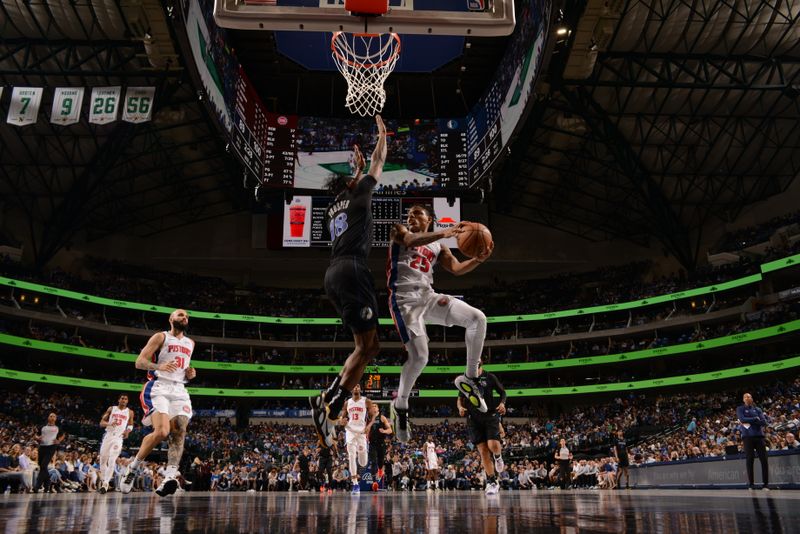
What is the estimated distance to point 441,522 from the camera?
355 centimetres

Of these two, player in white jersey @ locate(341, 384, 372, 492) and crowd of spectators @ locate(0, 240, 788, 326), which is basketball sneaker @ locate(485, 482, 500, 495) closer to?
player in white jersey @ locate(341, 384, 372, 492)

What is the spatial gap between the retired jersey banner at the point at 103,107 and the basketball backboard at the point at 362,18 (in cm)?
1483

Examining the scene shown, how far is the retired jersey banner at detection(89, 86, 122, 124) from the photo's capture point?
20.3 m

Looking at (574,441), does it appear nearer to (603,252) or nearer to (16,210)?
(603,252)

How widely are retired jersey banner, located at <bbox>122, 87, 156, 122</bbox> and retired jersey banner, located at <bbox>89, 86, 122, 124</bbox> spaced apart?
37.6 inches

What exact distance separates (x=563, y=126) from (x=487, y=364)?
15.8 metres

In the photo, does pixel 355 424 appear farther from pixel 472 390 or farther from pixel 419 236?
pixel 419 236

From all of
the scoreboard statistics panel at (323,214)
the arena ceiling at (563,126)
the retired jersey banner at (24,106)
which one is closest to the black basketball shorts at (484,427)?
the arena ceiling at (563,126)

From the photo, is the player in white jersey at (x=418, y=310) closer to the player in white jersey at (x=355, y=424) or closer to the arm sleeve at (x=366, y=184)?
the arm sleeve at (x=366, y=184)

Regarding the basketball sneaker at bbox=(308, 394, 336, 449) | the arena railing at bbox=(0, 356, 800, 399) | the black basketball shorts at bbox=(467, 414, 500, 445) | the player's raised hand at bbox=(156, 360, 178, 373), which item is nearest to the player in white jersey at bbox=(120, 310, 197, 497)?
the player's raised hand at bbox=(156, 360, 178, 373)

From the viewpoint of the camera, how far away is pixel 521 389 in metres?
37.1

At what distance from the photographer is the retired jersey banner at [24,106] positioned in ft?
64.3

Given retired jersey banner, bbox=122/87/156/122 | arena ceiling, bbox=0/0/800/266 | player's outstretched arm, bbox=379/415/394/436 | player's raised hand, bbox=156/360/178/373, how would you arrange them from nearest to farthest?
player's raised hand, bbox=156/360/178/373 < player's outstretched arm, bbox=379/415/394/436 < retired jersey banner, bbox=122/87/156/122 < arena ceiling, bbox=0/0/800/266

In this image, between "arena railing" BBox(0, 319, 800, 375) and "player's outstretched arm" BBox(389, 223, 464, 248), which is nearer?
"player's outstretched arm" BBox(389, 223, 464, 248)
